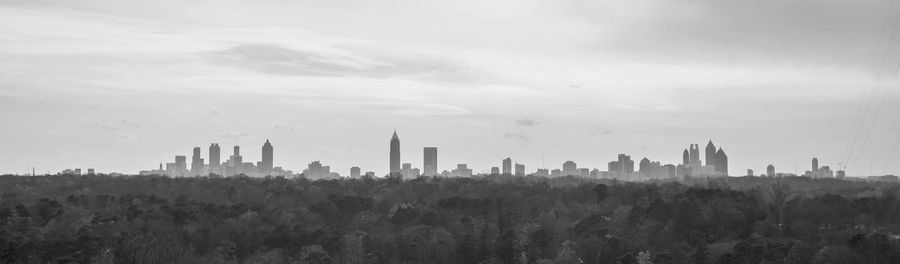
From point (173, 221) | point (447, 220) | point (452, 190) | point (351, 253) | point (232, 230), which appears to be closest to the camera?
point (351, 253)

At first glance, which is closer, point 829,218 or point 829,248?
point 829,248

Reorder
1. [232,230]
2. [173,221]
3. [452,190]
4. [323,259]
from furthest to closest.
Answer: [452,190] → [173,221] → [232,230] → [323,259]

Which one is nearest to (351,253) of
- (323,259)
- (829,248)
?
(323,259)

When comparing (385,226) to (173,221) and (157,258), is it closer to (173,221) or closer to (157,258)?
(173,221)

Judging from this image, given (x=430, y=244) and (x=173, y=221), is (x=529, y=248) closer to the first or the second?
(x=430, y=244)

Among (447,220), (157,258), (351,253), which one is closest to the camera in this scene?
(157,258)

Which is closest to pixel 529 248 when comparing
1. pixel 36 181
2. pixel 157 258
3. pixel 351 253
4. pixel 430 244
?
pixel 430 244
